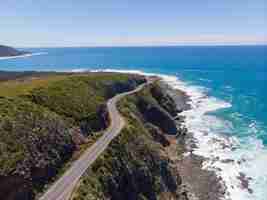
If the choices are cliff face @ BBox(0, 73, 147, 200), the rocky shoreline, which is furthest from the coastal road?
the rocky shoreline

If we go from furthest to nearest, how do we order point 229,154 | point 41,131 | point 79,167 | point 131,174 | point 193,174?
point 229,154, point 193,174, point 41,131, point 131,174, point 79,167

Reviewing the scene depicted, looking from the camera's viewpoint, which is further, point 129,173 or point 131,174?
point 131,174

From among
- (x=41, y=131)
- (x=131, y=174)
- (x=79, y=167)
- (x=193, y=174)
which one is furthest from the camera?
(x=193, y=174)

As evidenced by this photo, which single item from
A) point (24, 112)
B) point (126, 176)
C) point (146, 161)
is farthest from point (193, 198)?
point (24, 112)

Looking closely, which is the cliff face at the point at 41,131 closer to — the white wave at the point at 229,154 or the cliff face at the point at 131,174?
the cliff face at the point at 131,174

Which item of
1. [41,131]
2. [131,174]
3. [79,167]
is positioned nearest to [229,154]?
[131,174]

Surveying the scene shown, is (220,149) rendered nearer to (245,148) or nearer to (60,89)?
(245,148)

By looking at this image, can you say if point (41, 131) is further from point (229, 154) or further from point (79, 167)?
point (229, 154)
